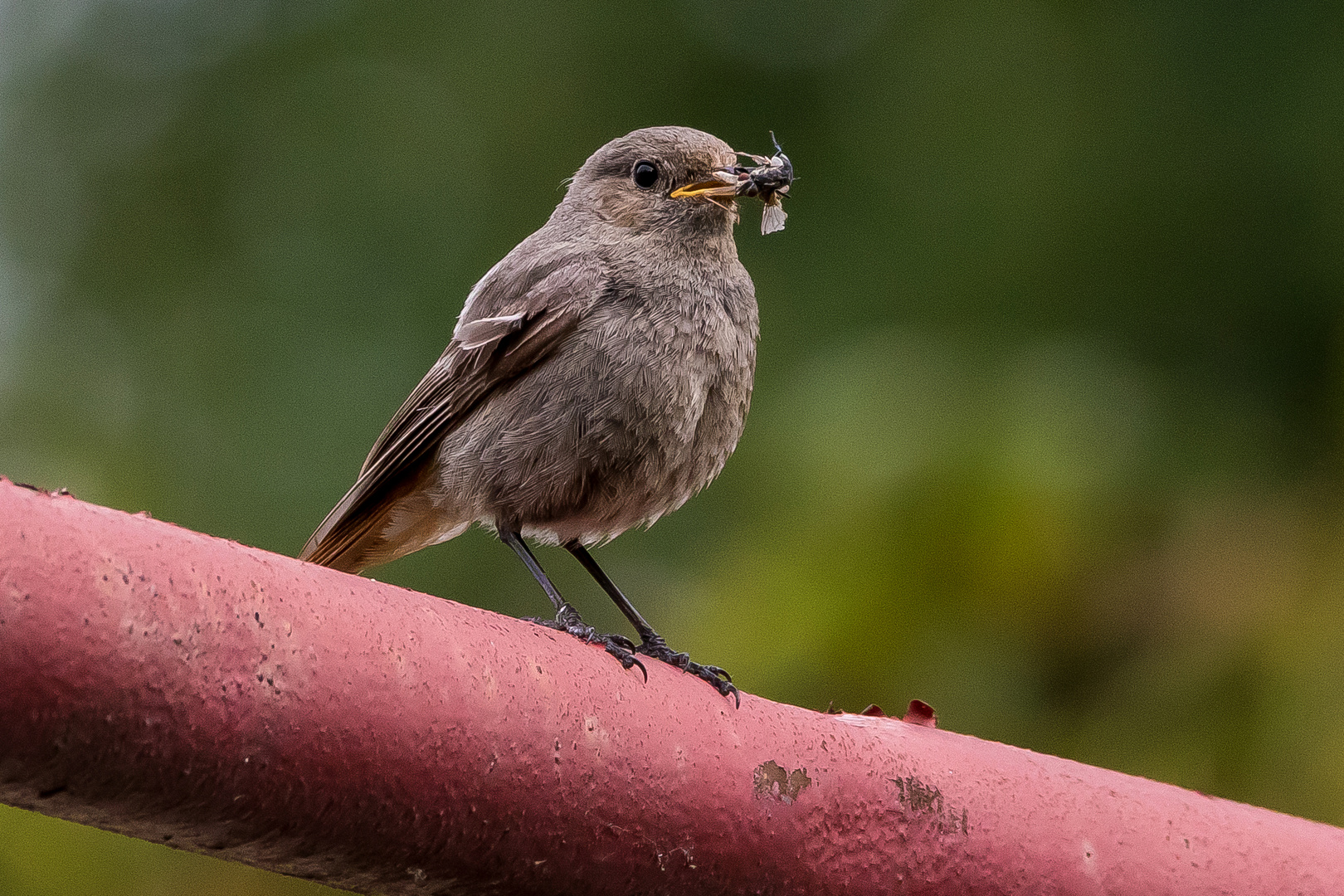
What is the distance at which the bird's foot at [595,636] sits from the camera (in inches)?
101

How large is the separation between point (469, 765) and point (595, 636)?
3.70 feet

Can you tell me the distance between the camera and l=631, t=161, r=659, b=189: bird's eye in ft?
14.9

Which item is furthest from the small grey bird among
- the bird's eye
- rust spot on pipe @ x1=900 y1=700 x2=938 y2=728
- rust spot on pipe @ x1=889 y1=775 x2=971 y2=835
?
rust spot on pipe @ x1=889 y1=775 x2=971 y2=835

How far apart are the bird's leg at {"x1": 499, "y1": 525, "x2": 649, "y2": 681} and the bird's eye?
1.15 m

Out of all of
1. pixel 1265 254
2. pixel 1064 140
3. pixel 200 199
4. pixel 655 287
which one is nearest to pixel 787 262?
pixel 1064 140

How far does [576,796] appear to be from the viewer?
2217 mm

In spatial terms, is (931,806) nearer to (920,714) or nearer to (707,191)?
(920,714)

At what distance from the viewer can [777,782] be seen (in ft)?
8.03

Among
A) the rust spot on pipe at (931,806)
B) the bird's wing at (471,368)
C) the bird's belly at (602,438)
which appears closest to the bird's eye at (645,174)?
the bird's wing at (471,368)

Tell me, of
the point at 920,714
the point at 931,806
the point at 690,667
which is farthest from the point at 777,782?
the point at 690,667

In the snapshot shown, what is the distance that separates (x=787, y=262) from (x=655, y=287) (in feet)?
7.72

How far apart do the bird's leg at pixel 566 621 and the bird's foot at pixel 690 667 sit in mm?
67

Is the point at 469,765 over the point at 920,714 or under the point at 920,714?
under

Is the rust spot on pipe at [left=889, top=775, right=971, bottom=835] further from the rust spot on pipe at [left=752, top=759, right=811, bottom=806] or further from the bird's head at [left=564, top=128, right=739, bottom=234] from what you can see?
the bird's head at [left=564, top=128, right=739, bottom=234]
